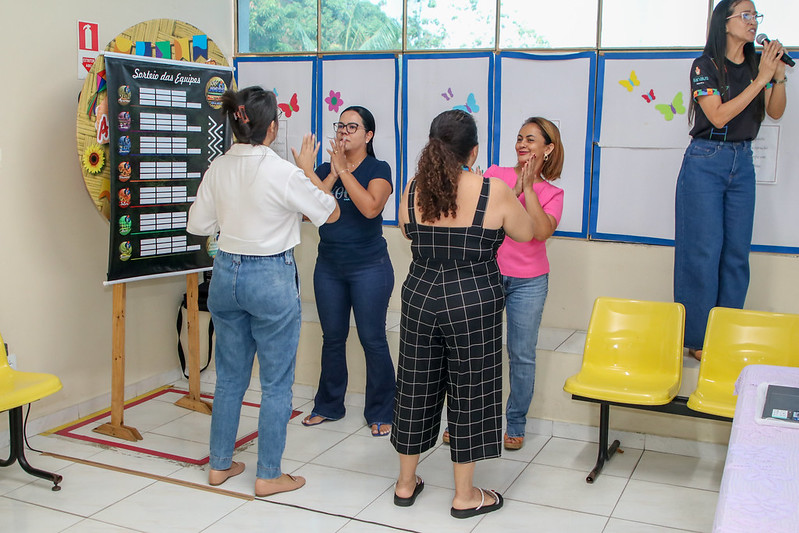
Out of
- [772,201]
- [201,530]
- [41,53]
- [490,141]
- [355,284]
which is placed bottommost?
[201,530]

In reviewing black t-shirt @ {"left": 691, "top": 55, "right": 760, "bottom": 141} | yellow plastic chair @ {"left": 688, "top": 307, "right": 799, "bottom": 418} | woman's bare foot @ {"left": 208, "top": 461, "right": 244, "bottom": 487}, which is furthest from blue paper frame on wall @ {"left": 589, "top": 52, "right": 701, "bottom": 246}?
woman's bare foot @ {"left": 208, "top": 461, "right": 244, "bottom": 487}

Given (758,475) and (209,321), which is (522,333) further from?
(209,321)

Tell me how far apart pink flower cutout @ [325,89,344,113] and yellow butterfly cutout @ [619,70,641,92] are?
1716mm

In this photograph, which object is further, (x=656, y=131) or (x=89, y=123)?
(x=656, y=131)

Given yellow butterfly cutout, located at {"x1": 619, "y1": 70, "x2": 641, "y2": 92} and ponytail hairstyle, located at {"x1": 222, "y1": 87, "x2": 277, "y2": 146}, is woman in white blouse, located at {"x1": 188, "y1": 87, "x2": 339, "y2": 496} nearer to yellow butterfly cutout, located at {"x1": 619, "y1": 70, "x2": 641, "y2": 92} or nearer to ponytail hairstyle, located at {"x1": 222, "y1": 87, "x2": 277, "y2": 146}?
ponytail hairstyle, located at {"x1": 222, "y1": 87, "x2": 277, "y2": 146}

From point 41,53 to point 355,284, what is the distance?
1888 mm

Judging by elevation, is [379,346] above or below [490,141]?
below

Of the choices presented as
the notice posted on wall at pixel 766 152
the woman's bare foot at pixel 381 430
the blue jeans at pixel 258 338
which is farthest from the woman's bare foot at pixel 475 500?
the notice posted on wall at pixel 766 152

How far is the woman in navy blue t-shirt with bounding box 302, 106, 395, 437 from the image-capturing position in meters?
3.76

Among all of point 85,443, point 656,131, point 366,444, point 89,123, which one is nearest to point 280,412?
point 366,444

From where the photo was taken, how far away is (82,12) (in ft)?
13.2

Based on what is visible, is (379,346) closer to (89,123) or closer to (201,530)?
(201,530)

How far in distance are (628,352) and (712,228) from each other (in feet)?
2.34

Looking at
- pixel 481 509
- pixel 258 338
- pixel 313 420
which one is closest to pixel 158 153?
pixel 258 338
